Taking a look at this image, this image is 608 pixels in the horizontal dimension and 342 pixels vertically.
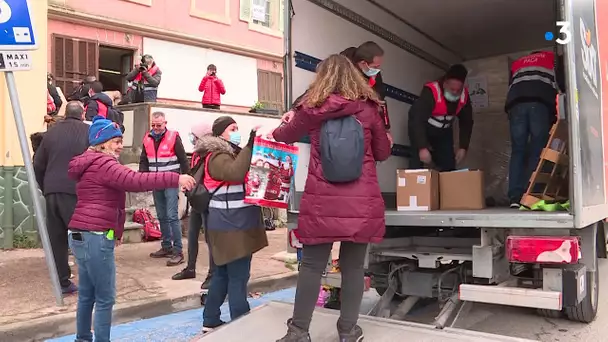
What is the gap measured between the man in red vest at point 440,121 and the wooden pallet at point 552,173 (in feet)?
4.78

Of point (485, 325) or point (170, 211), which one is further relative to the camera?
point (170, 211)

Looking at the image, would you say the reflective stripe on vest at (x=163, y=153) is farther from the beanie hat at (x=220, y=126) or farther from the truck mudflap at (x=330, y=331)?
the truck mudflap at (x=330, y=331)

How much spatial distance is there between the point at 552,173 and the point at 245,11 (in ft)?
44.8

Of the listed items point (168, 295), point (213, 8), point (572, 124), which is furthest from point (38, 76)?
point (213, 8)

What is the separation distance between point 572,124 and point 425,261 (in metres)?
1.42

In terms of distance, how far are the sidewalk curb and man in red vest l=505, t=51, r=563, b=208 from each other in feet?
9.36

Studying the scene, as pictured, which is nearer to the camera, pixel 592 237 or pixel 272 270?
pixel 592 237

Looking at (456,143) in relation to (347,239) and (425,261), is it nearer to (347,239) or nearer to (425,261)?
(425,261)

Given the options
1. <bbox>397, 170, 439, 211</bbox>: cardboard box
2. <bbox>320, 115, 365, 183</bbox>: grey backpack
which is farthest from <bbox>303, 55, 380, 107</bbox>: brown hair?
<bbox>397, 170, 439, 211</bbox>: cardboard box

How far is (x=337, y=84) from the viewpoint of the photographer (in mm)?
3150

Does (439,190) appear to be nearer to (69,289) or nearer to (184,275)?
(184,275)

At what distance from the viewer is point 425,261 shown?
412cm

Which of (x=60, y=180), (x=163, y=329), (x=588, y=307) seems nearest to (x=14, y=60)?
(x=60, y=180)

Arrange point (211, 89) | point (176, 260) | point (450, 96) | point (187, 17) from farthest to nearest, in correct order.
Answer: point (187, 17)
point (211, 89)
point (176, 260)
point (450, 96)
